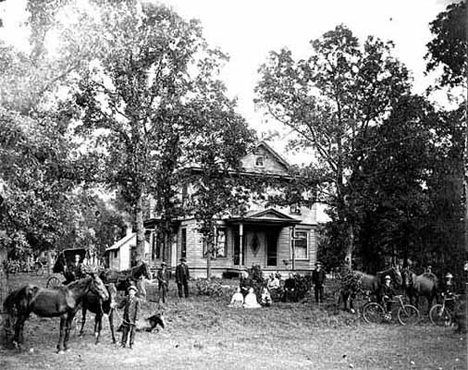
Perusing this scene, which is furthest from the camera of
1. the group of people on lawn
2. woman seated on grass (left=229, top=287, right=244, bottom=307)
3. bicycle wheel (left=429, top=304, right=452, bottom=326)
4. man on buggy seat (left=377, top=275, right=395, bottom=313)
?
the group of people on lawn

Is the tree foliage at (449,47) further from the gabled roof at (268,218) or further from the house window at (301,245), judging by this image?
the house window at (301,245)

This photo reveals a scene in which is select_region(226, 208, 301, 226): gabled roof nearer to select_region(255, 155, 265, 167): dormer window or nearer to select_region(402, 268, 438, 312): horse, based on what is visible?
select_region(255, 155, 265, 167): dormer window

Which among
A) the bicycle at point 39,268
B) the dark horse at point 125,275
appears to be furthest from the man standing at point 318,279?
the bicycle at point 39,268

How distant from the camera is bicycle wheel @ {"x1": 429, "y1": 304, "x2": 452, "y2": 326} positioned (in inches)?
624

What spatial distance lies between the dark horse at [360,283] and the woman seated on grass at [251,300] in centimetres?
264

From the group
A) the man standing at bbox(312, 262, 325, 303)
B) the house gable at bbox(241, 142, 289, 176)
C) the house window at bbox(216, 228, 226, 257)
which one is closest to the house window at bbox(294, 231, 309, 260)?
the house window at bbox(216, 228, 226, 257)

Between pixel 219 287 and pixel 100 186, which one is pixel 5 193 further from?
pixel 219 287

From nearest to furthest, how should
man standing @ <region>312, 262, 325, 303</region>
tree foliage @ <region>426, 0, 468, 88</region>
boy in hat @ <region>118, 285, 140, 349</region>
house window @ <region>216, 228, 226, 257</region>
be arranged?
tree foliage @ <region>426, 0, 468, 88</region> → boy in hat @ <region>118, 285, 140, 349</region> → man standing @ <region>312, 262, 325, 303</region> → house window @ <region>216, 228, 226, 257</region>

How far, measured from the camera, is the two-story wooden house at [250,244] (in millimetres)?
26141

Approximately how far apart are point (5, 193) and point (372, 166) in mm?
12463

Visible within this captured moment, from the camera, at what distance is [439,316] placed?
53.0ft

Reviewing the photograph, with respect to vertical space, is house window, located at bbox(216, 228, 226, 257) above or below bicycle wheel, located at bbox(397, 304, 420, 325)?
above

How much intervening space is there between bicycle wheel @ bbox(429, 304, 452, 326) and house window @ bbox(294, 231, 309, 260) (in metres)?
12.6

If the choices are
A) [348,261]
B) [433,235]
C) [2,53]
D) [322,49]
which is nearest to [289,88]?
[322,49]
